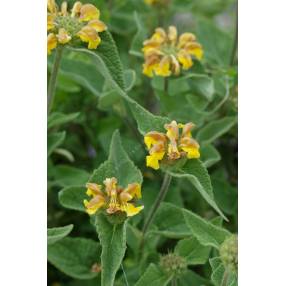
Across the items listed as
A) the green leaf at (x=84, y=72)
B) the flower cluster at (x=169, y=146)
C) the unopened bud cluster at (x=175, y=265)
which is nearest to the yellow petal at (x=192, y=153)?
the flower cluster at (x=169, y=146)

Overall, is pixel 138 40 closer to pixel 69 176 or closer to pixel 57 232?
pixel 69 176

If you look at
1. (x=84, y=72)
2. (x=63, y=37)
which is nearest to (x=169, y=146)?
(x=63, y=37)

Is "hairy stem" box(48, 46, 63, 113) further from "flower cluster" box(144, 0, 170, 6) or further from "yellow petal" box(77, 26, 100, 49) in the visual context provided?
"flower cluster" box(144, 0, 170, 6)

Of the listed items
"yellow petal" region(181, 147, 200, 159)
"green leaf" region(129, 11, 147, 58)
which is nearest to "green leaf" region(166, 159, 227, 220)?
"yellow petal" region(181, 147, 200, 159)

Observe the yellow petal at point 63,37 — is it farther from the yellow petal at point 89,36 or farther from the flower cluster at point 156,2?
the flower cluster at point 156,2

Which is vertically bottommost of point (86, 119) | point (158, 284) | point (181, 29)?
point (158, 284)

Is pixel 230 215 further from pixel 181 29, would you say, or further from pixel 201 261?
pixel 181 29
